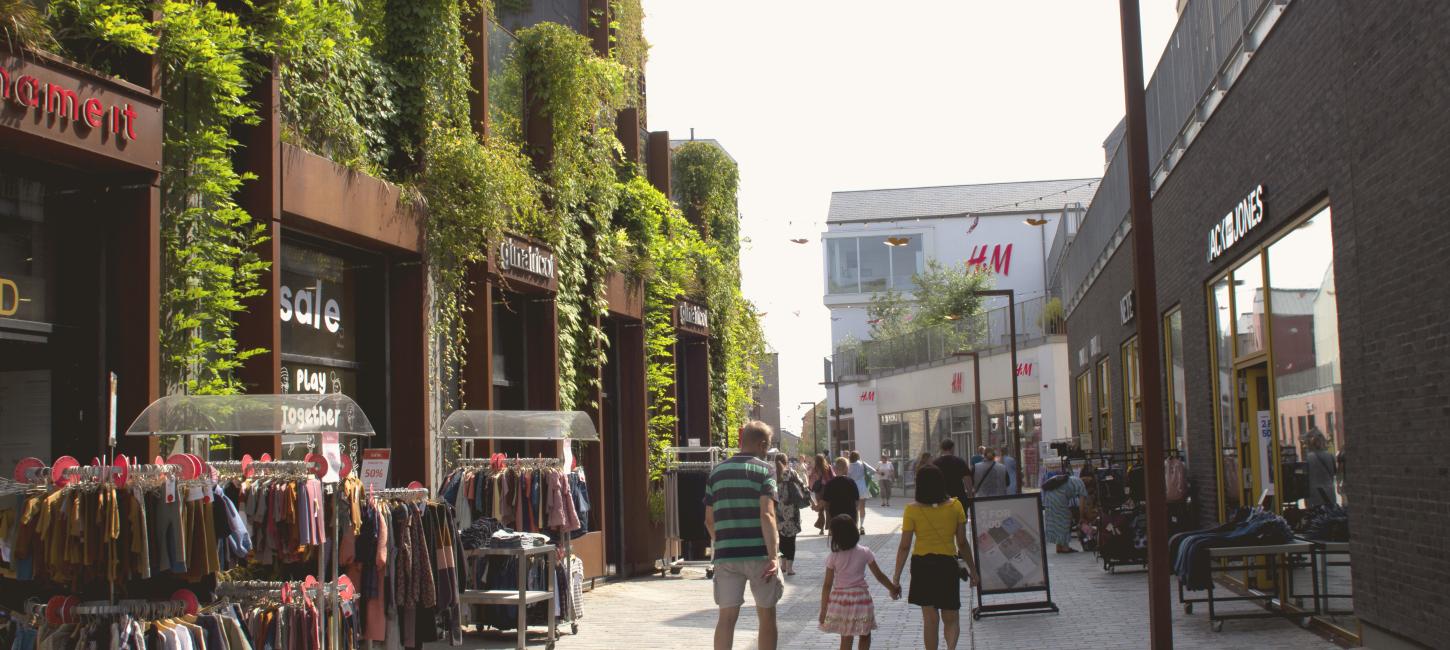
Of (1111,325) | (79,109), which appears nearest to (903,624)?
(79,109)

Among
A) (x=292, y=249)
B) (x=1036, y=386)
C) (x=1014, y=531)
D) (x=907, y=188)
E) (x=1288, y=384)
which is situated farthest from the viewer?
(x=907, y=188)

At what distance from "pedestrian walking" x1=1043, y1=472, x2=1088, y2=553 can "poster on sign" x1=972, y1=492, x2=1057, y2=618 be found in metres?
6.78

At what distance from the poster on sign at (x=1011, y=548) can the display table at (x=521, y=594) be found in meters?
4.28

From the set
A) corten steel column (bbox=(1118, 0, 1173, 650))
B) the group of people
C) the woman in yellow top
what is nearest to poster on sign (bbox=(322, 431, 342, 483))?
the group of people

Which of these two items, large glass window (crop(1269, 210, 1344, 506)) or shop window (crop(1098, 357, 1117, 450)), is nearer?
large glass window (crop(1269, 210, 1344, 506))

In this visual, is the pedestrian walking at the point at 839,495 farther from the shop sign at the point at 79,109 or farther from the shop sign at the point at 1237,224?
the shop sign at the point at 79,109

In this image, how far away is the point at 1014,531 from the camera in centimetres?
1407

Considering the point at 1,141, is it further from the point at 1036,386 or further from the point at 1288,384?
the point at 1036,386

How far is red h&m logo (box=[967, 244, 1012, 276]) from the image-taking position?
7219cm

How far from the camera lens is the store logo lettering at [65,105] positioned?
8.00m

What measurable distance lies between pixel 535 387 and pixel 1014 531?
6.07 meters

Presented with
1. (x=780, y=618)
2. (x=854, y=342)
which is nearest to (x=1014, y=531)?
(x=780, y=618)

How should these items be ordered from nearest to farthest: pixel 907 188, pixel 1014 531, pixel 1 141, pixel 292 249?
pixel 1 141, pixel 292 249, pixel 1014 531, pixel 907 188

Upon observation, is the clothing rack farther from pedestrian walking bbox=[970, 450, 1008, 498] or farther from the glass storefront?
the glass storefront
